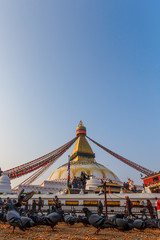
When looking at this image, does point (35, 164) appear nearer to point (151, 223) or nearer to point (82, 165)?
point (82, 165)

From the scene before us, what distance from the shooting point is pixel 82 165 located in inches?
1592

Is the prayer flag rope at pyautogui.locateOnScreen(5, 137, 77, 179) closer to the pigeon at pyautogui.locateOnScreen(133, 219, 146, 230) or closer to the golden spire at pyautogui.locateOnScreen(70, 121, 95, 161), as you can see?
the golden spire at pyautogui.locateOnScreen(70, 121, 95, 161)

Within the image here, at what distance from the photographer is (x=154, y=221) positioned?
25.5ft

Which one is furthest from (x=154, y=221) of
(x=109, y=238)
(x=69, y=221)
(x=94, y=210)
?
(x=94, y=210)

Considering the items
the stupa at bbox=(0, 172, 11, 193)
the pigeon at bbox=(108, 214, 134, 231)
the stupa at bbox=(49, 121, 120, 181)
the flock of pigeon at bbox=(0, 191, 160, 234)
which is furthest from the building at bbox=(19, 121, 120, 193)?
the pigeon at bbox=(108, 214, 134, 231)

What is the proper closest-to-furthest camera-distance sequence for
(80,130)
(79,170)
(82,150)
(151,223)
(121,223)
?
(121,223) → (151,223) → (79,170) → (82,150) → (80,130)

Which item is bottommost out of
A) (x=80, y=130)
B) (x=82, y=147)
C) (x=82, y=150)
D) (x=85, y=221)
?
(x=85, y=221)

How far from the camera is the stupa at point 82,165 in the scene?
38.2 metres

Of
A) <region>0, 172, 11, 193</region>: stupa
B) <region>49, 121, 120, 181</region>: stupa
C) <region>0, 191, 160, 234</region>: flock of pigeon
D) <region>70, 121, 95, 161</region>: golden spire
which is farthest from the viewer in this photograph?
<region>70, 121, 95, 161</region>: golden spire

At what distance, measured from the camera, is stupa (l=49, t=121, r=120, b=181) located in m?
38.2

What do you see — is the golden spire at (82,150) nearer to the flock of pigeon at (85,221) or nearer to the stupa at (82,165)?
the stupa at (82,165)

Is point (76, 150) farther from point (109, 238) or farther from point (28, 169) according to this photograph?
point (109, 238)

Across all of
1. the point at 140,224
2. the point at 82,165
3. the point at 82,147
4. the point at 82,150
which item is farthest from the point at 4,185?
the point at 82,147

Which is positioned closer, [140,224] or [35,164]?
[140,224]
